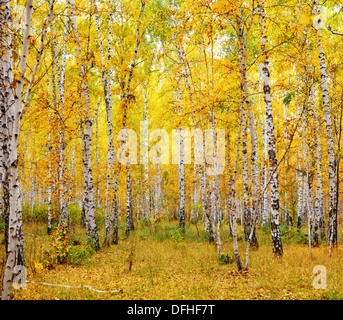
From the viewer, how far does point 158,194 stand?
2123 centimetres

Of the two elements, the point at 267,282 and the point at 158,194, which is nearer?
the point at 267,282

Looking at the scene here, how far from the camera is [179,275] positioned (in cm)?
658

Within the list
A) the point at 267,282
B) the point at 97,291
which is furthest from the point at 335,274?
the point at 97,291

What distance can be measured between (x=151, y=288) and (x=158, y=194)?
1569cm

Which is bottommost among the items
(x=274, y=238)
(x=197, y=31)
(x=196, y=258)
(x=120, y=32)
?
(x=196, y=258)

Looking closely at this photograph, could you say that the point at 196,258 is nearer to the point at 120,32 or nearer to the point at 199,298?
the point at 199,298

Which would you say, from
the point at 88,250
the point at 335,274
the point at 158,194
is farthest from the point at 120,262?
the point at 158,194

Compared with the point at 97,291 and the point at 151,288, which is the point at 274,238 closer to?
the point at 151,288

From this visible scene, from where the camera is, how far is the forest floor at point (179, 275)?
516cm

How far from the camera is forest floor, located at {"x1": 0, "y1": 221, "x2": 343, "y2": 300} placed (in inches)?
203

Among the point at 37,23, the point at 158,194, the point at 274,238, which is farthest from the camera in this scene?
the point at 158,194

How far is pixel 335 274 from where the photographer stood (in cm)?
608

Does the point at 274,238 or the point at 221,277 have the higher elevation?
the point at 274,238
